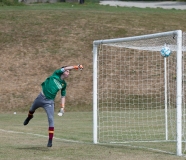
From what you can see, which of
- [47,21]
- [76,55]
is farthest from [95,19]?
[76,55]

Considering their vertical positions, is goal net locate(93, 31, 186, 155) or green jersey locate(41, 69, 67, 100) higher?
green jersey locate(41, 69, 67, 100)

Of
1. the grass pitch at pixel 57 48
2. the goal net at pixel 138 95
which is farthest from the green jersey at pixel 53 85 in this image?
the grass pitch at pixel 57 48

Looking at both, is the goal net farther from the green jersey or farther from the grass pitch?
the green jersey

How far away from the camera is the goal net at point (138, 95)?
53.5ft

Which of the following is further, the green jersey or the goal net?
the goal net

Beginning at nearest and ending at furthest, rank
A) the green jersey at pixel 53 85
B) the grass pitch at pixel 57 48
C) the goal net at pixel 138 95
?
1. the green jersey at pixel 53 85
2. the goal net at pixel 138 95
3. the grass pitch at pixel 57 48

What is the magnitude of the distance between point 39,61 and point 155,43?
21199 mm

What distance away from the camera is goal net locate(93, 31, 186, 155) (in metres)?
16.3

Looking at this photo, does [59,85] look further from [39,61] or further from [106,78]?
[39,61]

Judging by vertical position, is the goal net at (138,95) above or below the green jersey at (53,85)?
below

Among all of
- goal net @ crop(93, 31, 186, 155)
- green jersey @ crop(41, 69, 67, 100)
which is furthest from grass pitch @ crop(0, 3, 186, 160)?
green jersey @ crop(41, 69, 67, 100)

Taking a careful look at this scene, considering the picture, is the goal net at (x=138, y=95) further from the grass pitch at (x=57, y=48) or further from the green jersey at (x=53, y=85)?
the green jersey at (x=53, y=85)

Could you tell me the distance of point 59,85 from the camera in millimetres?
14578

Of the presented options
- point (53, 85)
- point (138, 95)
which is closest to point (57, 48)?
point (138, 95)
